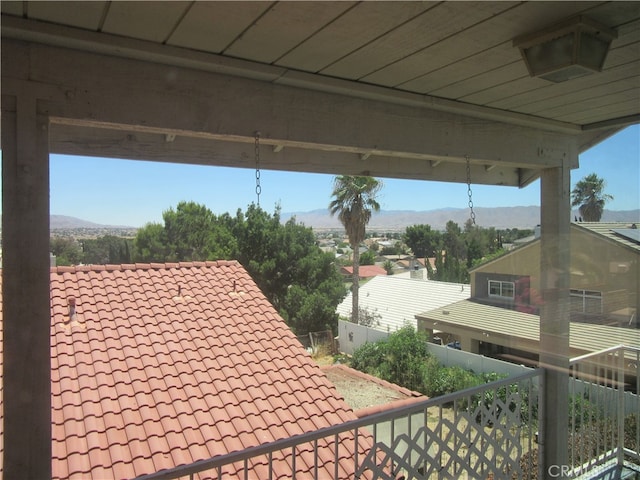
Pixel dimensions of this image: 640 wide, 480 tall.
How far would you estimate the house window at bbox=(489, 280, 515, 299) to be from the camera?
20.5ft

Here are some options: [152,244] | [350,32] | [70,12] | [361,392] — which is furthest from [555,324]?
[361,392]

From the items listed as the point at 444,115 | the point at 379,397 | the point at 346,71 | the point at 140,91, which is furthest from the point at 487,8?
the point at 379,397

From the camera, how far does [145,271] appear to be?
4.25 meters

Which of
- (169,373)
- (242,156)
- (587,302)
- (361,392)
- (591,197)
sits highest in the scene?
(242,156)

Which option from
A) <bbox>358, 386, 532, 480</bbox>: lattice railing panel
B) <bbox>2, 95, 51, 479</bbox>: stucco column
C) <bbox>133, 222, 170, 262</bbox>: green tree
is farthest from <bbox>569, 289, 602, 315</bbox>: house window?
<bbox>133, 222, 170, 262</bbox>: green tree

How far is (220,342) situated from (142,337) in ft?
2.19

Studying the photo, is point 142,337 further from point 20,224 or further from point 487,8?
point 487,8

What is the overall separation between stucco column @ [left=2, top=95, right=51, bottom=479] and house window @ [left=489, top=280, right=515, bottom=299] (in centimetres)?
597

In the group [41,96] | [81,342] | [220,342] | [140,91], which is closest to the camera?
[41,96]

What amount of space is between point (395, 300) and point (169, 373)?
11858 mm

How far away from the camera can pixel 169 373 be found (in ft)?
10.9

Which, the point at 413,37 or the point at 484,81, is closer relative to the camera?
the point at 413,37

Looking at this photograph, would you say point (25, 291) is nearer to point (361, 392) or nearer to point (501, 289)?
point (501, 289)

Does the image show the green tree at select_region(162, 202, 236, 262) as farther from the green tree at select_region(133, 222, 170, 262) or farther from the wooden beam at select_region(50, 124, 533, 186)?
the wooden beam at select_region(50, 124, 533, 186)
